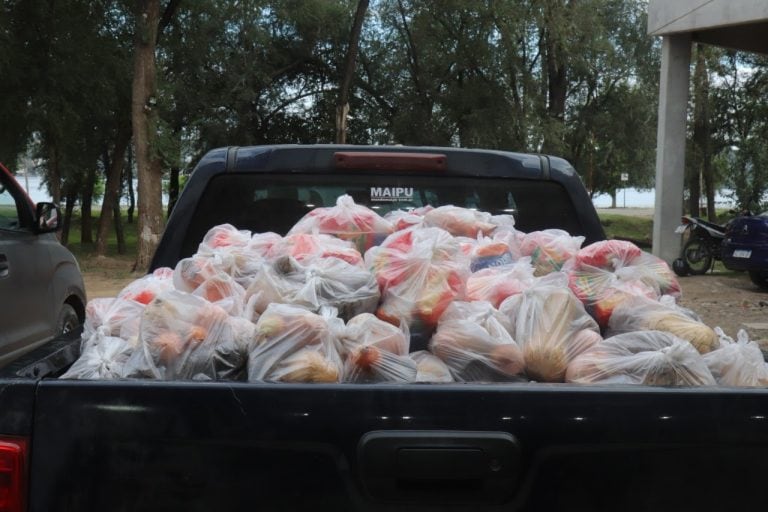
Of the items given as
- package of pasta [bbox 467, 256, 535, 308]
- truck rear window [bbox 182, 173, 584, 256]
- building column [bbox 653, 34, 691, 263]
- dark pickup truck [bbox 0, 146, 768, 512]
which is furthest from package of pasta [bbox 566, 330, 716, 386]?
building column [bbox 653, 34, 691, 263]

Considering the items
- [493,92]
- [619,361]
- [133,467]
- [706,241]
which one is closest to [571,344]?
[619,361]

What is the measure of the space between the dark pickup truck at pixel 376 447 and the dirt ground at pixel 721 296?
28.2ft

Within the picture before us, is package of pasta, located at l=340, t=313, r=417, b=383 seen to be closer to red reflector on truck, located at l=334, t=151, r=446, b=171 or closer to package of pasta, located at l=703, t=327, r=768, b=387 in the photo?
package of pasta, located at l=703, t=327, r=768, b=387

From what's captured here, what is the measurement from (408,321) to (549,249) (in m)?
0.86

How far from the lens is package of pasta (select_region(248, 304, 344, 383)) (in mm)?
2096

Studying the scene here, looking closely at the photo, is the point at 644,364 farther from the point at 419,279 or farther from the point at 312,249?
the point at 312,249

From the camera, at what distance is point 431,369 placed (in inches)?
90.0

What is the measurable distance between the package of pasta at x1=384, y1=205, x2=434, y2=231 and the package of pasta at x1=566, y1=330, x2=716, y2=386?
1.23m

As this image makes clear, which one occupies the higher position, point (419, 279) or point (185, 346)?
point (419, 279)

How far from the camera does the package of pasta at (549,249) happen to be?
10.1 feet

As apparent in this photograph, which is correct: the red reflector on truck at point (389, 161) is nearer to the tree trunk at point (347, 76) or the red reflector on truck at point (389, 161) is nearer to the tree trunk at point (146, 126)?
the tree trunk at point (146, 126)

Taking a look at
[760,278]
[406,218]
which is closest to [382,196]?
[406,218]

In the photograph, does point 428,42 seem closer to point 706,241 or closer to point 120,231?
point 120,231

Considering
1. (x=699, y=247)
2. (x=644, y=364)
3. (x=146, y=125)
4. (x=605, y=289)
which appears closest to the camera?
(x=644, y=364)
